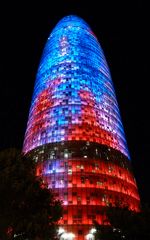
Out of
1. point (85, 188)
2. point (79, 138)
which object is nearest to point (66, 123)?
point (79, 138)

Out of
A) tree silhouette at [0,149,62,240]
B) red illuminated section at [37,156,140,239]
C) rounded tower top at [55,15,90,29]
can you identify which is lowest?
tree silhouette at [0,149,62,240]

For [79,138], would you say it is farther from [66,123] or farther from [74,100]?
[74,100]

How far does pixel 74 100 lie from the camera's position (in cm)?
10950

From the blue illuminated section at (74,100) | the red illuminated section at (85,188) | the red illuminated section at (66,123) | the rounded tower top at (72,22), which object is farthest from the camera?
the rounded tower top at (72,22)

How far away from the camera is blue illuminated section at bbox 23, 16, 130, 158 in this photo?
10291cm

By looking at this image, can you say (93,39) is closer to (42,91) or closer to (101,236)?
(42,91)

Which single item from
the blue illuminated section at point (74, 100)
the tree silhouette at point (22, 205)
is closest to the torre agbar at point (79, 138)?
the blue illuminated section at point (74, 100)

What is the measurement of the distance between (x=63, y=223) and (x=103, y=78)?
217 feet

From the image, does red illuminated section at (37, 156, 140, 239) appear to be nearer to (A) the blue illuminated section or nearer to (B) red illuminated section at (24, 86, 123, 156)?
(B) red illuminated section at (24, 86, 123, 156)

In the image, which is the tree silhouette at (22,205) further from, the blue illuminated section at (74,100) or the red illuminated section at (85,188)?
the blue illuminated section at (74,100)

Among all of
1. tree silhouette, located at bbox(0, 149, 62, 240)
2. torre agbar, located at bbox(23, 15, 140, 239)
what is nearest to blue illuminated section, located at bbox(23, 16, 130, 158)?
torre agbar, located at bbox(23, 15, 140, 239)

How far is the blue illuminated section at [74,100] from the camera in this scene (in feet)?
338

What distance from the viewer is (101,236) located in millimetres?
42344

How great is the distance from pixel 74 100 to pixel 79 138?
17.2 m
